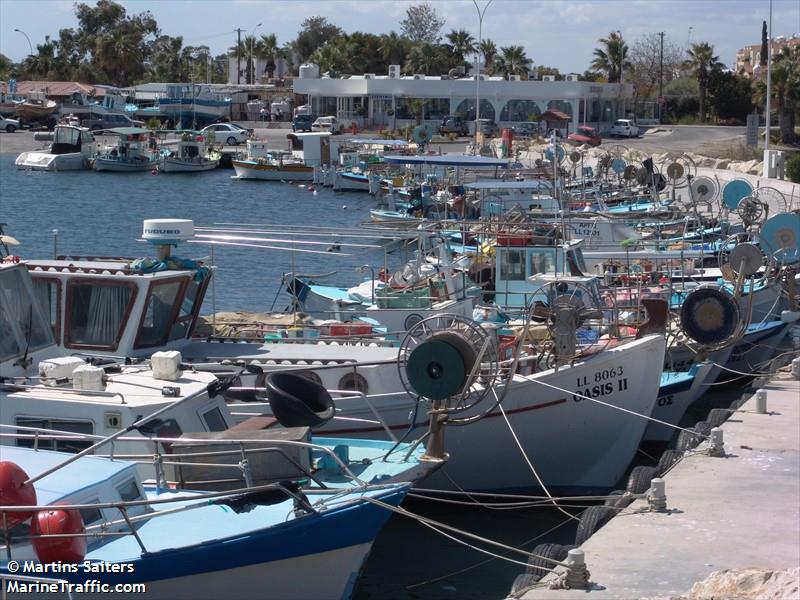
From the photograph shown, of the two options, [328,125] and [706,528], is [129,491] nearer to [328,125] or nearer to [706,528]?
[706,528]

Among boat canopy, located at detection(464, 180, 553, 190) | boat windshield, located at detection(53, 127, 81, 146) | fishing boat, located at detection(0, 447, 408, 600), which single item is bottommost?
fishing boat, located at detection(0, 447, 408, 600)

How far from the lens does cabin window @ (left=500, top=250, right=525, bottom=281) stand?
2191cm

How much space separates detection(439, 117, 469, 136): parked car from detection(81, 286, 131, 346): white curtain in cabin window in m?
71.5

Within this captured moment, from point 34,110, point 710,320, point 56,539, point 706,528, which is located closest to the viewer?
point 56,539

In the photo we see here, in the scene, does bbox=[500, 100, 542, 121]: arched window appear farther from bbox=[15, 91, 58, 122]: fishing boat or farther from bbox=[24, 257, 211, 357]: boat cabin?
bbox=[24, 257, 211, 357]: boat cabin

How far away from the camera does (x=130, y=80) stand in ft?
425

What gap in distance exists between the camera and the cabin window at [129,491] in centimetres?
1005

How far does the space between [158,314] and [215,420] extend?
102 inches

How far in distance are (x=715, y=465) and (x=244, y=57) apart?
12785 cm

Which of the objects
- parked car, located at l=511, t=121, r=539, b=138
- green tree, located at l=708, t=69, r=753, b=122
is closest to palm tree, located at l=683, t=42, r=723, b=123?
green tree, located at l=708, t=69, r=753, b=122

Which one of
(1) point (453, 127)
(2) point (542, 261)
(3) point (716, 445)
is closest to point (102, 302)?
(3) point (716, 445)

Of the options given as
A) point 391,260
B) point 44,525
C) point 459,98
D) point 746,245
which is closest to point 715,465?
point 746,245

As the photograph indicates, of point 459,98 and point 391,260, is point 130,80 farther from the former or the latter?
point 391,260

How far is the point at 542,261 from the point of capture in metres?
21.7
